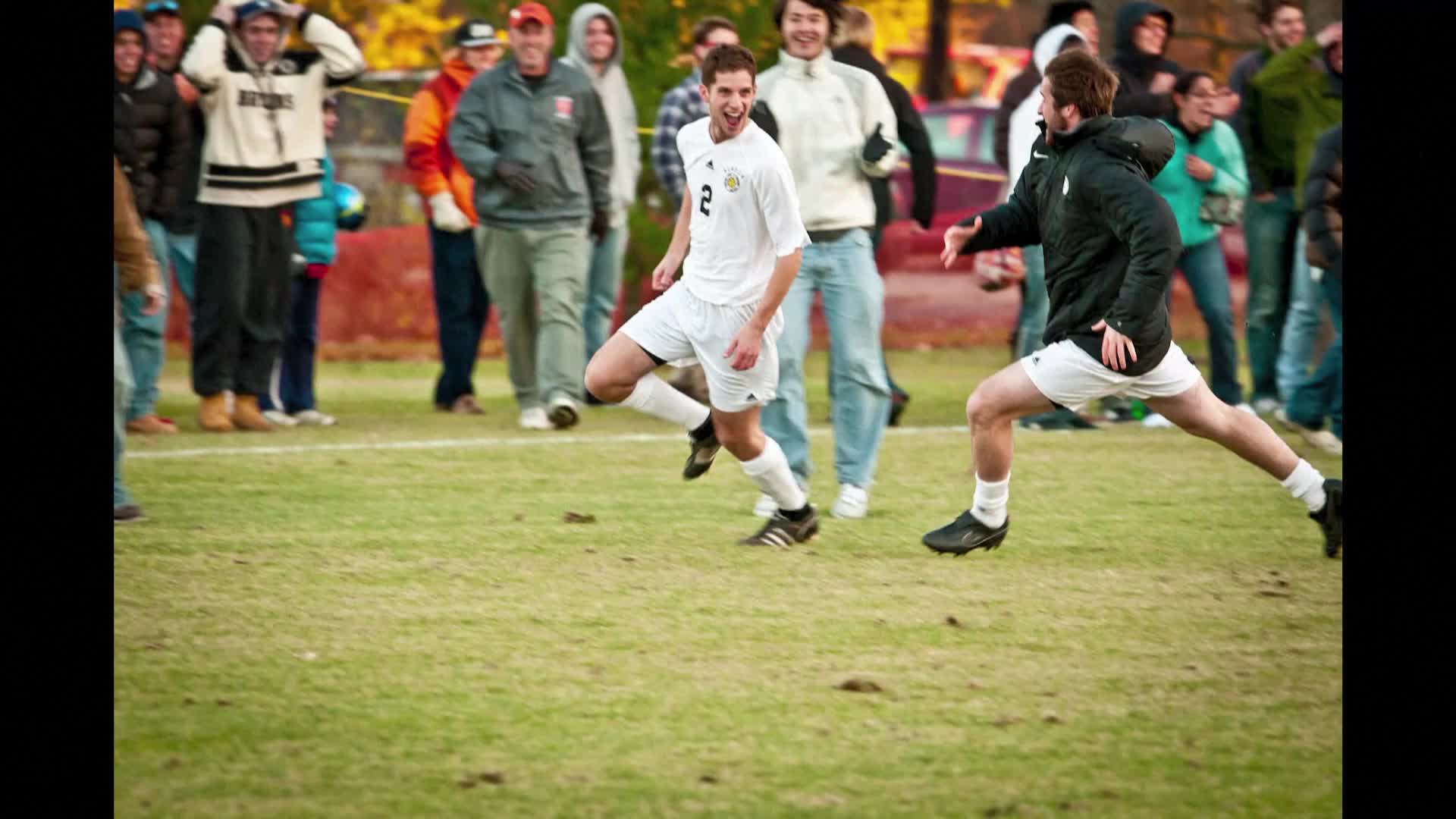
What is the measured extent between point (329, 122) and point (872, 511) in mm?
5562

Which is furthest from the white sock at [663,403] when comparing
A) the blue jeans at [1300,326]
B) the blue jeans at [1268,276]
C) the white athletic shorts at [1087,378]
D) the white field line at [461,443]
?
the blue jeans at [1268,276]

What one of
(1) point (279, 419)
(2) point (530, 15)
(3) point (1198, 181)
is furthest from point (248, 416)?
(3) point (1198, 181)

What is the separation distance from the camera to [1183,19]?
26.4 metres

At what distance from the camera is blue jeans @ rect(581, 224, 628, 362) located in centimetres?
1337

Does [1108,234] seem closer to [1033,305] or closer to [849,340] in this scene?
[849,340]

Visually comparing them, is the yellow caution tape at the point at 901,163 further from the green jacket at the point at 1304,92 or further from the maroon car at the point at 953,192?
the green jacket at the point at 1304,92

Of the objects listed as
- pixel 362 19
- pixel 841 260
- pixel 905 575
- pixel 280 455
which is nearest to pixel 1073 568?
pixel 905 575

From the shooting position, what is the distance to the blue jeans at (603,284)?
43.9 feet

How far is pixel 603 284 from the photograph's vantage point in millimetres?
13492

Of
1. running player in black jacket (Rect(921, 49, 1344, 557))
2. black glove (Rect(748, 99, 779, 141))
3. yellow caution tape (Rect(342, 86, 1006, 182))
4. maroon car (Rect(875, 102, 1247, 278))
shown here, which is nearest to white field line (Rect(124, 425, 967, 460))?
black glove (Rect(748, 99, 779, 141))

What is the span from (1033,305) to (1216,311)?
1.02m

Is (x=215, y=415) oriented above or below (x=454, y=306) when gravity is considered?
below

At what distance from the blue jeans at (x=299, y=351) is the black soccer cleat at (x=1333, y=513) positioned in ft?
22.9

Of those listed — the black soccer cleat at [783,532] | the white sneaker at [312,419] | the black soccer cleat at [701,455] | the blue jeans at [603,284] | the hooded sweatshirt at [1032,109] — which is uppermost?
the hooded sweatshirt at [1032,109]
